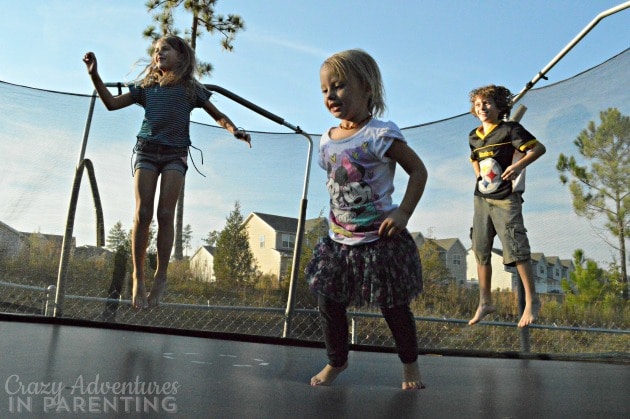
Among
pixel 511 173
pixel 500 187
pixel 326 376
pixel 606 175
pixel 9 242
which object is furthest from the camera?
pixel 9 242

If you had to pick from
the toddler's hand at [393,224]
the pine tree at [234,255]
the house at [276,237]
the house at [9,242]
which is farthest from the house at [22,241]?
the toddler's hand at [393,224]

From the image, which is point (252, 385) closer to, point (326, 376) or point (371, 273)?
point (326, 376)

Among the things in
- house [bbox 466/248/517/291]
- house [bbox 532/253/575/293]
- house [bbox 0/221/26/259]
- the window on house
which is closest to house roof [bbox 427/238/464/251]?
house [bbox 466/248/517/291]

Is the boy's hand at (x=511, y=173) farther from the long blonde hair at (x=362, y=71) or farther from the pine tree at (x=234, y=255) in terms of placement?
the pine tree at (x=234, y=255)

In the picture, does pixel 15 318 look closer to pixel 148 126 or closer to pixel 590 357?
pixel 148 126

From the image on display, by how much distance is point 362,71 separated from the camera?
5.23ft

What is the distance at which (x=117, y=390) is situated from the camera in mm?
1077

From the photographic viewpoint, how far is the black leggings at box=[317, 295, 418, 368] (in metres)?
1.48

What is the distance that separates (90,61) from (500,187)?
158 cm

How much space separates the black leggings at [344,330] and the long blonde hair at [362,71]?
0.50 m

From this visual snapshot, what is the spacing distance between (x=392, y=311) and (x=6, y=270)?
2.28 m

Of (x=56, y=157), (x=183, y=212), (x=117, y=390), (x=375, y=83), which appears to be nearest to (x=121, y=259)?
(x=183, y=212)

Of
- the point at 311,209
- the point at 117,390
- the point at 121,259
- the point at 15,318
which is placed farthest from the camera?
the point at 311,209

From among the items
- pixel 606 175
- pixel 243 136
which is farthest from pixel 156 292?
pixel 606 175
